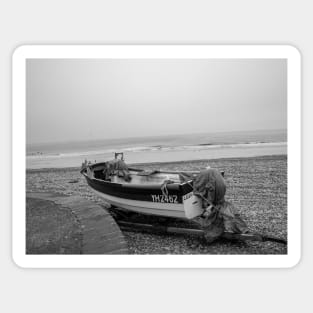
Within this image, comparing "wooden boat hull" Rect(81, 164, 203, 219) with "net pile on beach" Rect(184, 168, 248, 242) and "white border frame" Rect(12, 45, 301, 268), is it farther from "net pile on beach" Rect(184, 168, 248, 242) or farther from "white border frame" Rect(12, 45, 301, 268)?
"white border frame" Rect(12, 45, 301, 268)

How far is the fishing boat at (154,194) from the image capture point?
366 centimetres

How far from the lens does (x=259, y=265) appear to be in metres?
3.39

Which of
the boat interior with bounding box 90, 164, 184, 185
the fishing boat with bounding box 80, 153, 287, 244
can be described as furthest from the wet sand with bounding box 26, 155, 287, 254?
the boat interior with bounding box 90, 164, 184, 185

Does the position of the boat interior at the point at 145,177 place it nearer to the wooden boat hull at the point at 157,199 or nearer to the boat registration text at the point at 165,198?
the wooden boat hull at the point at 157,199

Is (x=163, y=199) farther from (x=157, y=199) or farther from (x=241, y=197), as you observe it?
(x=241, y=197)

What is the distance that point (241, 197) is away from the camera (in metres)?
5.84

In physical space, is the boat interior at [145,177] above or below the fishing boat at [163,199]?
above

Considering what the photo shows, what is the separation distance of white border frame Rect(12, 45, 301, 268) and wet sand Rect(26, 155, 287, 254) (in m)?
0.18
